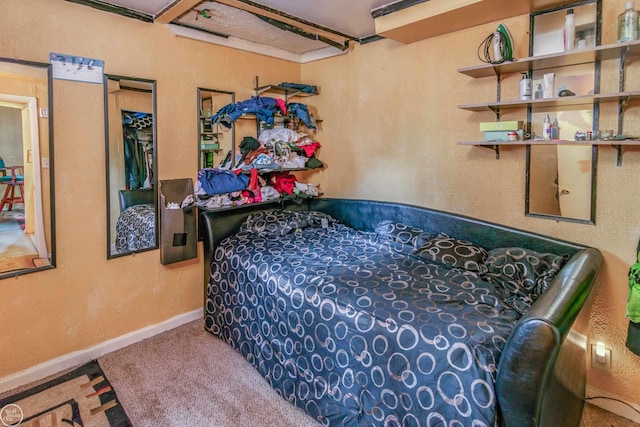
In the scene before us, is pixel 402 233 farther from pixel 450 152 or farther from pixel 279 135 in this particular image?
pixel 279 135

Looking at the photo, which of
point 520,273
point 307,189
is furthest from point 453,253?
point 307,189

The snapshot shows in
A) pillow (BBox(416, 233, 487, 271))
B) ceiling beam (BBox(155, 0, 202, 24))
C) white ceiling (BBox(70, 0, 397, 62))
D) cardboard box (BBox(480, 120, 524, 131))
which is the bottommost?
pillow (BBox(416, 233, 487, 271))

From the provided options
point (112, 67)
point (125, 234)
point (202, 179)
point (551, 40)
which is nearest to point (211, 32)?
point (112, 67)

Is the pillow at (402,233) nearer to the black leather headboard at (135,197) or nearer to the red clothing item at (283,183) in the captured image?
the red clothing item at (283,183)

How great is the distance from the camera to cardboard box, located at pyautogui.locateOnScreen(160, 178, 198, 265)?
2.67 metres

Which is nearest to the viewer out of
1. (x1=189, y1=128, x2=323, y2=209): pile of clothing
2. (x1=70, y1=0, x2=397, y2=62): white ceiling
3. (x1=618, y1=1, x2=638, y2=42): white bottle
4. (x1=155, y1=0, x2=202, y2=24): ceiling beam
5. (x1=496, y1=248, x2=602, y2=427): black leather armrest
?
(x1=496, y1=248, x2=602, y2=427): black leather armrest

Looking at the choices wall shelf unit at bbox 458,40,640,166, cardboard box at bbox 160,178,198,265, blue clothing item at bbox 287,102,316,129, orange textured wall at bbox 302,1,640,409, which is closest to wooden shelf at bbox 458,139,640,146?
wall shelf unit at bbox 458,40,640,166

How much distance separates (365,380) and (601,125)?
1.84 metres

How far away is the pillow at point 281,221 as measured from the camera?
2.90 m

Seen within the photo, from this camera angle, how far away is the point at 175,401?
2031 mm

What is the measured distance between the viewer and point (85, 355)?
2393 mm

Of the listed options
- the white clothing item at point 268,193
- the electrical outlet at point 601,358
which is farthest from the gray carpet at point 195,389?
the white clothing item at point 268,193

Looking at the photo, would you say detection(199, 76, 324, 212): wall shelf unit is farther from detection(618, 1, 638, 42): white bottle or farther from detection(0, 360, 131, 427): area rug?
detection(618, 1, 638, 42): white bottle

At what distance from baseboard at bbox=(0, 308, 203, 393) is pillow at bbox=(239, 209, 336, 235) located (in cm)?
88
